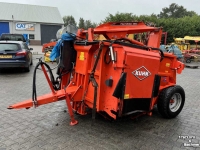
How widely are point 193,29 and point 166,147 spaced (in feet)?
86.3

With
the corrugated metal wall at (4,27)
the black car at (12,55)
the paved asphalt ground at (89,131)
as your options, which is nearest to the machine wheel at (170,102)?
the paved asphalt ground at (89,131)

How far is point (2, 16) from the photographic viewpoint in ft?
111

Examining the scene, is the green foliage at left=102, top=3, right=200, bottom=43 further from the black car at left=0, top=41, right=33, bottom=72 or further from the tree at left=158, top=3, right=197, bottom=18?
the tree at left=158, top=3, right=197, bottom=18

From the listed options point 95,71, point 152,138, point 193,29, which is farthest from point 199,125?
point 193,29

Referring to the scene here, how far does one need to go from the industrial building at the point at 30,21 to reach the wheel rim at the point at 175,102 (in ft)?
103

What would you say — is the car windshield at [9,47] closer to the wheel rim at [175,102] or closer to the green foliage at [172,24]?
the wheel rim at [175,102]

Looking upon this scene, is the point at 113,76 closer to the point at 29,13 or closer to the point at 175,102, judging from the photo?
the point at 175,102

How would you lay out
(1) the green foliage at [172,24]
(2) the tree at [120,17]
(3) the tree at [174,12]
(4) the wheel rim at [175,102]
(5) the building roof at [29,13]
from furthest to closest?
(3) the tree at [174,12], (5) the building roof at [29,13], (2) the tree at [120,17], (1) the green foliage at [172,24], (4) the wheel rim at [175,102]

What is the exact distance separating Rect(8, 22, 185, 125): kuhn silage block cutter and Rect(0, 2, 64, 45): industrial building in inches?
1222

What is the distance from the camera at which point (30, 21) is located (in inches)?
1350

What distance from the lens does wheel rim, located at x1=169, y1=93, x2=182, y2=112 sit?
471 centimetres

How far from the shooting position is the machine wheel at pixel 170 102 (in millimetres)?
4363

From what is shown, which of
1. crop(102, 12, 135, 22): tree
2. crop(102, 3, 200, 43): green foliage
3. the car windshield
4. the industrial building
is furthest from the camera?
the industrial building

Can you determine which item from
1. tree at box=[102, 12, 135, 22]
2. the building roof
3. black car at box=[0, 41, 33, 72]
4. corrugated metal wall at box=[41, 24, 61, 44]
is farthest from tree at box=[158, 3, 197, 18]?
black car at box=[0, 41, 33, 72]
